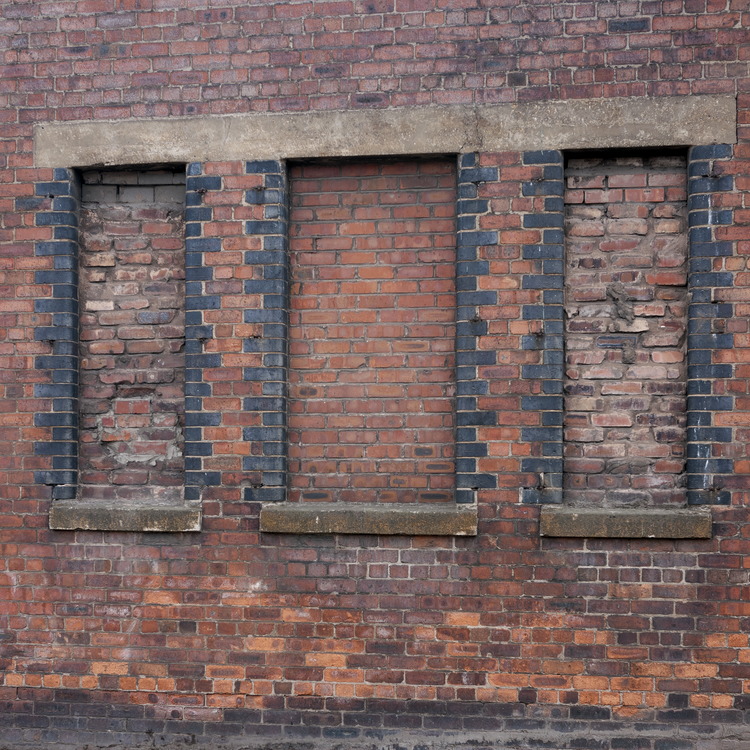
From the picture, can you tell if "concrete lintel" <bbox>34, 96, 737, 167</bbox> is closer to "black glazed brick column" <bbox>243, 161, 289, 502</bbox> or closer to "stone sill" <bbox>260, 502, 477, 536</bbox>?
"black glazed brick column" <bbox>243, 161, 289, 502</bbox>

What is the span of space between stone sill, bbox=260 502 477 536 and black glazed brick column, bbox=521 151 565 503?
1.37 ft

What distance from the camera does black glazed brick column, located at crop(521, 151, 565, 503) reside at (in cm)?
418

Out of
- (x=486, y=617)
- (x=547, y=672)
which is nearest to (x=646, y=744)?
(x=547, y=672)

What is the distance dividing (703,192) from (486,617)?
2622 mm

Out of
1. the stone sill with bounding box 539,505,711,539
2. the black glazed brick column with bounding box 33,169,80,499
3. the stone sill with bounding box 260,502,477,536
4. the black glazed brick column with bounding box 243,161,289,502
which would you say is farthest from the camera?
the black glazed brick column with bounding box 33,169,80,499

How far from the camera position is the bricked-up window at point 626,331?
4.23 meters

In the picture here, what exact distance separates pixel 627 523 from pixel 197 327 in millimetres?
2649

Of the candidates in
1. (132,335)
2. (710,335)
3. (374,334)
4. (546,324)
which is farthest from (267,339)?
(710,335)

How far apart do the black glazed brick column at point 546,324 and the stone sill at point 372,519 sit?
0.42 metres

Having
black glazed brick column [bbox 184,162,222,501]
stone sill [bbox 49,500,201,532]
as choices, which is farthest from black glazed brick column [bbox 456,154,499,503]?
Result: stone sill [bbox 49,500,201,532]

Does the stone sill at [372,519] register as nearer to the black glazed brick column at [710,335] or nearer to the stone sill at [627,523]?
the stone sill at [627,523]

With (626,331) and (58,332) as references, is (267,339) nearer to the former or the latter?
(58,332)

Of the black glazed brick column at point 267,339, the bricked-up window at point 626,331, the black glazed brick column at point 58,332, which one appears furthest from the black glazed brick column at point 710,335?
the black glazed brick column at point 58,332

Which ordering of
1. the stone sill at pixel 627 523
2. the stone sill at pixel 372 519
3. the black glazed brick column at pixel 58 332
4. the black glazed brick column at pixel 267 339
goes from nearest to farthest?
the stone sill at pixel 627 523 → the stone sill at pixel 372 519 → the black glazed brick column at pixel 267 339 → the black glazed brick column at pixel 58 332
